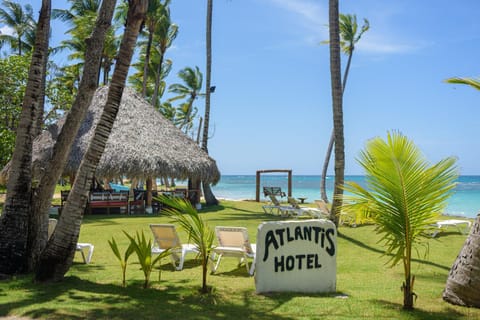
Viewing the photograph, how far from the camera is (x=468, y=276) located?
4.57 meters

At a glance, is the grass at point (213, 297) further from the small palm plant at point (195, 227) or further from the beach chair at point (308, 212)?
the beach chair at point (308, 212)

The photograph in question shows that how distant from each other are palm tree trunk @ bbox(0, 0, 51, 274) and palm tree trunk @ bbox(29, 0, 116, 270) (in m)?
0.12

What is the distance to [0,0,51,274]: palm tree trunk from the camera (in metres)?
6.17

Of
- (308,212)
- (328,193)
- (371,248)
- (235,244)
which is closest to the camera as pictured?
(235,244)

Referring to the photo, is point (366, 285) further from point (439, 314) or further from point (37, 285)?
point (37, 285)

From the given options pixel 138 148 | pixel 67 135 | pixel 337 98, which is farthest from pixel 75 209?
pixel 138 148

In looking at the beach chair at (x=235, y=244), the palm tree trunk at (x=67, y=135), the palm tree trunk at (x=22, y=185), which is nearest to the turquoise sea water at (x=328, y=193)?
the beach chair at (x=235, y=244)

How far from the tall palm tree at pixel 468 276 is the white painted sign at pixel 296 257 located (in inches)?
52.8

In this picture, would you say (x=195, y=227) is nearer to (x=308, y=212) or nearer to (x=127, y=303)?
(x=127, y=303)

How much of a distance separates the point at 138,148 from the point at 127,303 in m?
13.0

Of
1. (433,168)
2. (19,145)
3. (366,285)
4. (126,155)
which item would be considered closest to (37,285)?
(19,145)

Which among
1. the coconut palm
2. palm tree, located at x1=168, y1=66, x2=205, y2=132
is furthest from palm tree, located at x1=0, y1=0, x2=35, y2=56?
the coconut palm

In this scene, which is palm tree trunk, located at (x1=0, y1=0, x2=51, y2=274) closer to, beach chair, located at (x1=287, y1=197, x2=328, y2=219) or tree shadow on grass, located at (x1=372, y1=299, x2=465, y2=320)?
tree shadow on grass, located at (x1=372, y1=299, x2=465, y2=320)

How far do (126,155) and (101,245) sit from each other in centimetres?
746
